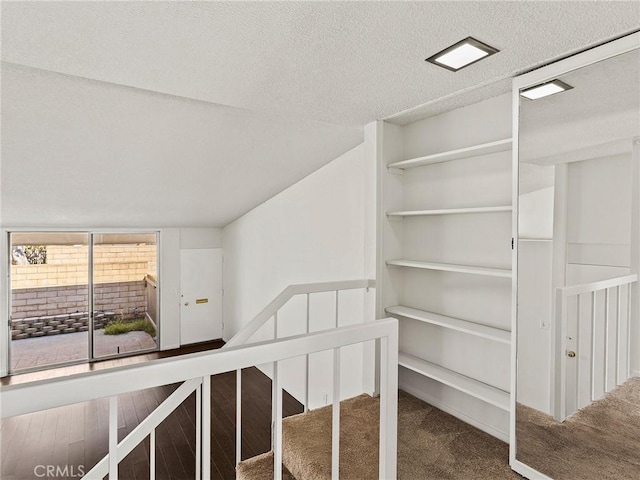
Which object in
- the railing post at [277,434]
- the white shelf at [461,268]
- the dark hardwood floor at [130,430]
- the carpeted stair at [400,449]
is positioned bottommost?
the dark hardwood floor at [130,430]

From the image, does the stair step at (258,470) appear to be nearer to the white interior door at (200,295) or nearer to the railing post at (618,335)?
the railing post at (618,335)

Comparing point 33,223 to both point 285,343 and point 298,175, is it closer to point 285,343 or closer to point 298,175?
point 298,175

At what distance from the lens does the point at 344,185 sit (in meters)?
3.45

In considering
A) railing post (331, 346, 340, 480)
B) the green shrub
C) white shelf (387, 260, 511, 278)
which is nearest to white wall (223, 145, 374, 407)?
white shelf (387, 260, 511, 278)

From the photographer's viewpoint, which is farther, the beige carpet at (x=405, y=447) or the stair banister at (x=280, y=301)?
the stair banister at (x=280, y=301)

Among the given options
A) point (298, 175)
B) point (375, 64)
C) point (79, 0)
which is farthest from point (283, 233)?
point (79, 0)

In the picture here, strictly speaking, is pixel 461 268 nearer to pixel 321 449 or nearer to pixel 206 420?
pixel 321 449

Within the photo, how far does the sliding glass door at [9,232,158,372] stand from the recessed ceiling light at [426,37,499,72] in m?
5.58

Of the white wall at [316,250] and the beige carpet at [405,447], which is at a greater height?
the white wall at [316,250]

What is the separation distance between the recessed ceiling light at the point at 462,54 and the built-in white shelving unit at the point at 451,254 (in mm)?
489

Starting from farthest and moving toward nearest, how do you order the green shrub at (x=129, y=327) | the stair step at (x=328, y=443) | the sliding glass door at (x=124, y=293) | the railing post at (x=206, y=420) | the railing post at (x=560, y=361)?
the green shrub at (x=129, y=327) < the sliding glass door at (x=124, y=293) < the stair step at (x=328, y=443) < the railing post at (x=560, y=361) < the railing post at (x=206, y=420)

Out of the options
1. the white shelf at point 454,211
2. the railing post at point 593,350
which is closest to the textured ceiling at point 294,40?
the white shelf at point 454,211

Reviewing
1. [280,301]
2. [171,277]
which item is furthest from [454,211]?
[171,277]

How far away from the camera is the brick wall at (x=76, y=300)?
17.5 feet
